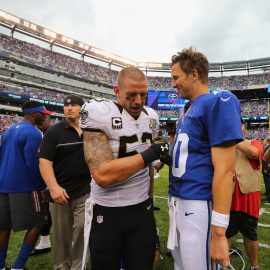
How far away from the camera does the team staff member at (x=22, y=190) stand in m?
3.41

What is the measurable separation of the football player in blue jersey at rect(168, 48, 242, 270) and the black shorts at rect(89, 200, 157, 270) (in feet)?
0.79

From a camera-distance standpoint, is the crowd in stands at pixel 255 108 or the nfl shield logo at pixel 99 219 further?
the crowd in stands at pixel 255 108

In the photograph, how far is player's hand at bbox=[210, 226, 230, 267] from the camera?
161 centimetres

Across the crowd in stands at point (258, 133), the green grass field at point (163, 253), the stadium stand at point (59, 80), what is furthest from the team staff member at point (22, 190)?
the crowd in stands at point (258, 133)

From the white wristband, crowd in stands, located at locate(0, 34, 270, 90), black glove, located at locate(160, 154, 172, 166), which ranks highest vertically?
crowd in stands, located at locate(0, 34, 270, 90)

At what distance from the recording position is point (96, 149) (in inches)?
76.2

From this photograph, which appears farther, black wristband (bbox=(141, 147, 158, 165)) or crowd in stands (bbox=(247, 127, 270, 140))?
crowd in stands (bbox=(247, 127, 270, 140))

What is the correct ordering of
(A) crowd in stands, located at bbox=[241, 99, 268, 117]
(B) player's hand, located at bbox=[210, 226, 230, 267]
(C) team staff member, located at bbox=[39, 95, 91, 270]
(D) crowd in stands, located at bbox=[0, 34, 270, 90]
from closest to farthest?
(B) player's hand, located at bbox=[210, 226, 230, 267], (C) team staff member, located at bbox=[39, 95, 91, 270], (D) crowd in stands, located at bbox=[0, 34, 270, 90], (A) crowd in stands, located at bbox=[241, 99, 268, 117]

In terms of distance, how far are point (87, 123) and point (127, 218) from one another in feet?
2.52

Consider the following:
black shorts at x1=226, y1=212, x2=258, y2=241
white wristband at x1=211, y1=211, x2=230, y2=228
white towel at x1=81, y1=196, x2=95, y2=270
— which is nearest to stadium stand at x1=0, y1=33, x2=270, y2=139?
black shorts at x1=226, y1=212, x2=258, y2=241

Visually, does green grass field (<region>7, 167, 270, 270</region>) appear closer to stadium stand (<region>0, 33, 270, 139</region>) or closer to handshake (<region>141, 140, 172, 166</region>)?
handshake (<region>141, 140, 172, 166</region>)

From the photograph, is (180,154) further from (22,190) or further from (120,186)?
(22,190)

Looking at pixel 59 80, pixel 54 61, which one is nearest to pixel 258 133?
pixel 59 80

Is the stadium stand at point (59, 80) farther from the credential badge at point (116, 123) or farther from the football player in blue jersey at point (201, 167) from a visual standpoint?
the football player in blue jersey at point (201, 167)
